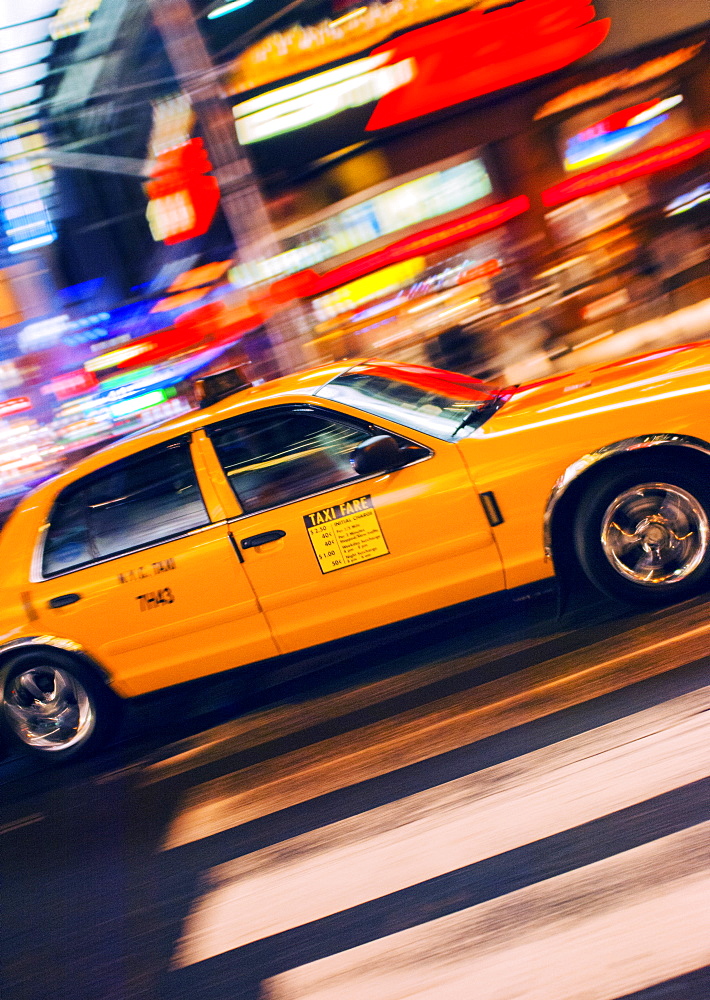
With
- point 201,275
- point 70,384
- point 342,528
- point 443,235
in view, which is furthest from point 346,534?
point 70,384

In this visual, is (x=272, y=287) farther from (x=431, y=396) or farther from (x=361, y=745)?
(x=361, y=745)

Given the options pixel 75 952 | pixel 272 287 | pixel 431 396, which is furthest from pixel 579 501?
pixel 272 287

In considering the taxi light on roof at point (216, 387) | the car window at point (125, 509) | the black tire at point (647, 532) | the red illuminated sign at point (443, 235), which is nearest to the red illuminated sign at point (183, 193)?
the red illuminated sign at point (443, 235)

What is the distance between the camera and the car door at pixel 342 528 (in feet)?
15.0

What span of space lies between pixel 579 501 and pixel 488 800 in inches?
64.8

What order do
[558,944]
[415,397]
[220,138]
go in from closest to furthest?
[558,944]
[415,397]
[220,138]

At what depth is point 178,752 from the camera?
502cm

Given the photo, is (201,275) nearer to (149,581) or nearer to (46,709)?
(46,709)

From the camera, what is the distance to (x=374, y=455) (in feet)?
14.6

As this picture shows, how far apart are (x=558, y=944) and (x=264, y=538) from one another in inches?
103

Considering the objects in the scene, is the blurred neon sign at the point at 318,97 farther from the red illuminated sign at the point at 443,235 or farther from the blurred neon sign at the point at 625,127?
the blurred neon sign at the point at 625,127

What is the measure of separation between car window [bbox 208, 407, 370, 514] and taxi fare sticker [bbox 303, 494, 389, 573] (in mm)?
146

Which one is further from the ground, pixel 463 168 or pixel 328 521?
pixel 463 168

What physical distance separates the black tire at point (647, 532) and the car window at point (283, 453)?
48.3 inches
